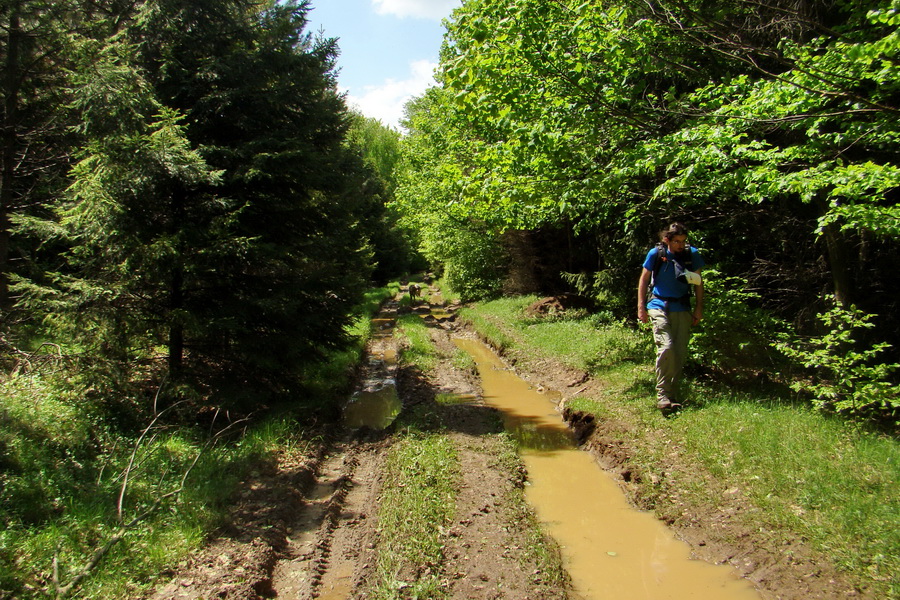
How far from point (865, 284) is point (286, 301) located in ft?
26.7

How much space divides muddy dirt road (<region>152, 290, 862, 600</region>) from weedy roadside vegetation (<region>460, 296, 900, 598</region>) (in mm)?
261

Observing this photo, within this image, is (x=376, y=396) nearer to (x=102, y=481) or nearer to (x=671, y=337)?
(x=102, y=481)

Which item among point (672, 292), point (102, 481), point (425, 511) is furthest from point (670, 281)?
point (102, 481)

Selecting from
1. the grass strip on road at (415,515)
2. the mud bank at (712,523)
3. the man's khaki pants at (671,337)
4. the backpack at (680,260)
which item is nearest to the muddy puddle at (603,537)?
the mud bank at (712,523)

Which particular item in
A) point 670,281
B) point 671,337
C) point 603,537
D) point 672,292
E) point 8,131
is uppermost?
point 8,131

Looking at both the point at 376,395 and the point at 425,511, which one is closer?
the point at 425,511

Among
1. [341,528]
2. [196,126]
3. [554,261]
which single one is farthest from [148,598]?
[554,261]

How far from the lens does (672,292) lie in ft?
22.2

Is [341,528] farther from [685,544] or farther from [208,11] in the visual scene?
[208,11]

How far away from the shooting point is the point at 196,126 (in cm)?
831

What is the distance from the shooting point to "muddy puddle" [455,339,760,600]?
437 cm

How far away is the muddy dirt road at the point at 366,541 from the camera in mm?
4152

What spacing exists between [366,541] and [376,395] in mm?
5917

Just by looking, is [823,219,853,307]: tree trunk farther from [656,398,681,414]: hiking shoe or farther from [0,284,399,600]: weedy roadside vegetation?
[0,284,399,600]: weedy roadside vegetation
